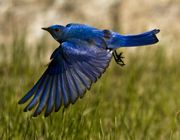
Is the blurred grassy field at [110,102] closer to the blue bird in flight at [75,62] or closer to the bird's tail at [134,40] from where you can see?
the blue bird in flight at [75,62]

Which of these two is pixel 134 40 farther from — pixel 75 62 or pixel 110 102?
pixel 110 102

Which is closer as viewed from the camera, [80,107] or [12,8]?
[80,107]

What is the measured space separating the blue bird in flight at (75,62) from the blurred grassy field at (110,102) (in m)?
0.21

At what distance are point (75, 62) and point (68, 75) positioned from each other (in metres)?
0.13

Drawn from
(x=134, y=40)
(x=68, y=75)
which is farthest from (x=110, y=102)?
(x=68, y=75)

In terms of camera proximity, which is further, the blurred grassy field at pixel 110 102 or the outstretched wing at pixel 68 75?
the blurred grassy field at pixel 110 102

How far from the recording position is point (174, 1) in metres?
7.76

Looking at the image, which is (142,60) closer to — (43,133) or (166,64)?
(166,64)

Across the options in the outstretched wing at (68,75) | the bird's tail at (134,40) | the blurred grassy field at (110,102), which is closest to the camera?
the outstretched wing at (68,75)

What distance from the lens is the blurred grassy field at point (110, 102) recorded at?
4.50 m

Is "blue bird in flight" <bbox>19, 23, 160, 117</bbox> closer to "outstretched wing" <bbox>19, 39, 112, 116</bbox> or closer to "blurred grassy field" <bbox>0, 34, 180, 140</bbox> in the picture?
"outstretched wing" <bbox>19, 39, 112, 116</bbox>

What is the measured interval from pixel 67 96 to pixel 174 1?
389 centimetres

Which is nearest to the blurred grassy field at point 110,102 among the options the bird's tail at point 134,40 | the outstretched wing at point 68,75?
the outstretched wing at point 68,75

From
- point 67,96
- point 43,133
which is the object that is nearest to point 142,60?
point 43,133
